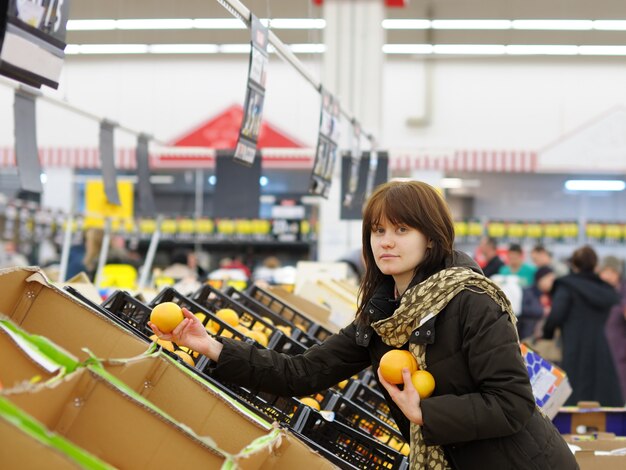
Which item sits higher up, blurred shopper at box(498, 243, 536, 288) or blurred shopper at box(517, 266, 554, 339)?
blurred shopper at box(498, 243, 536, 288)

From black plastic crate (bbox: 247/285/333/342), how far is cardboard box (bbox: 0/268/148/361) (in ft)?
5.86

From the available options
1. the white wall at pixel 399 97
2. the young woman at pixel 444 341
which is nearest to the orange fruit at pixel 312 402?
the young woman at pixel 444 341

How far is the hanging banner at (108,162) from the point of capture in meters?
6.54

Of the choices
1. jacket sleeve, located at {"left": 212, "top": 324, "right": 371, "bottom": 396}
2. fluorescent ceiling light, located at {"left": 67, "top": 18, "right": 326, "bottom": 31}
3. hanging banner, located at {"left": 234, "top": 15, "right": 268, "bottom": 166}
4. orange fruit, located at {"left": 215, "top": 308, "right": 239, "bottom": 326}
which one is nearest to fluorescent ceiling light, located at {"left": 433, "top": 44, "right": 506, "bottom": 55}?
fluorescent ceiling light, located at {"left": 67, "top": 18, "right": 326, "bottom": 31}

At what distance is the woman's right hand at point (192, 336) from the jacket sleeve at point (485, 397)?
2.26 feet

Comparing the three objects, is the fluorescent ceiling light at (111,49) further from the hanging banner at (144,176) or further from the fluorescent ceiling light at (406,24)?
the hanging banner at (144,176)

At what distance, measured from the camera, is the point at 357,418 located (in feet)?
10.0

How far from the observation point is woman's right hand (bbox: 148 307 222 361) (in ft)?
8.11

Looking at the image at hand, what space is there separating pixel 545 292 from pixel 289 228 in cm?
447

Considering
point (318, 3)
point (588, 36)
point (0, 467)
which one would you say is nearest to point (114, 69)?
point (318, 3)

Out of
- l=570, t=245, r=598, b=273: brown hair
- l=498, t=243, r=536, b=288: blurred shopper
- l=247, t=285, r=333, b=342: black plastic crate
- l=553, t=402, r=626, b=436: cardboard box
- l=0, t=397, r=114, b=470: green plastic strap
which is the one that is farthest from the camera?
l=498, t=243, r=536, b=288: blurred shopper

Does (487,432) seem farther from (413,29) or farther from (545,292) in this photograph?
(413,29)

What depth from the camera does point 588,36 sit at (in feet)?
42.8

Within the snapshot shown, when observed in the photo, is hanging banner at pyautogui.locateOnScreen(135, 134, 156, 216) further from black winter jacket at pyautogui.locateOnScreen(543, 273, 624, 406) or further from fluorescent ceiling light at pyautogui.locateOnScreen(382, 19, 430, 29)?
fluorescent ceiling light at pyautogui.locateOnScreen(382, 19, 430, 29)
